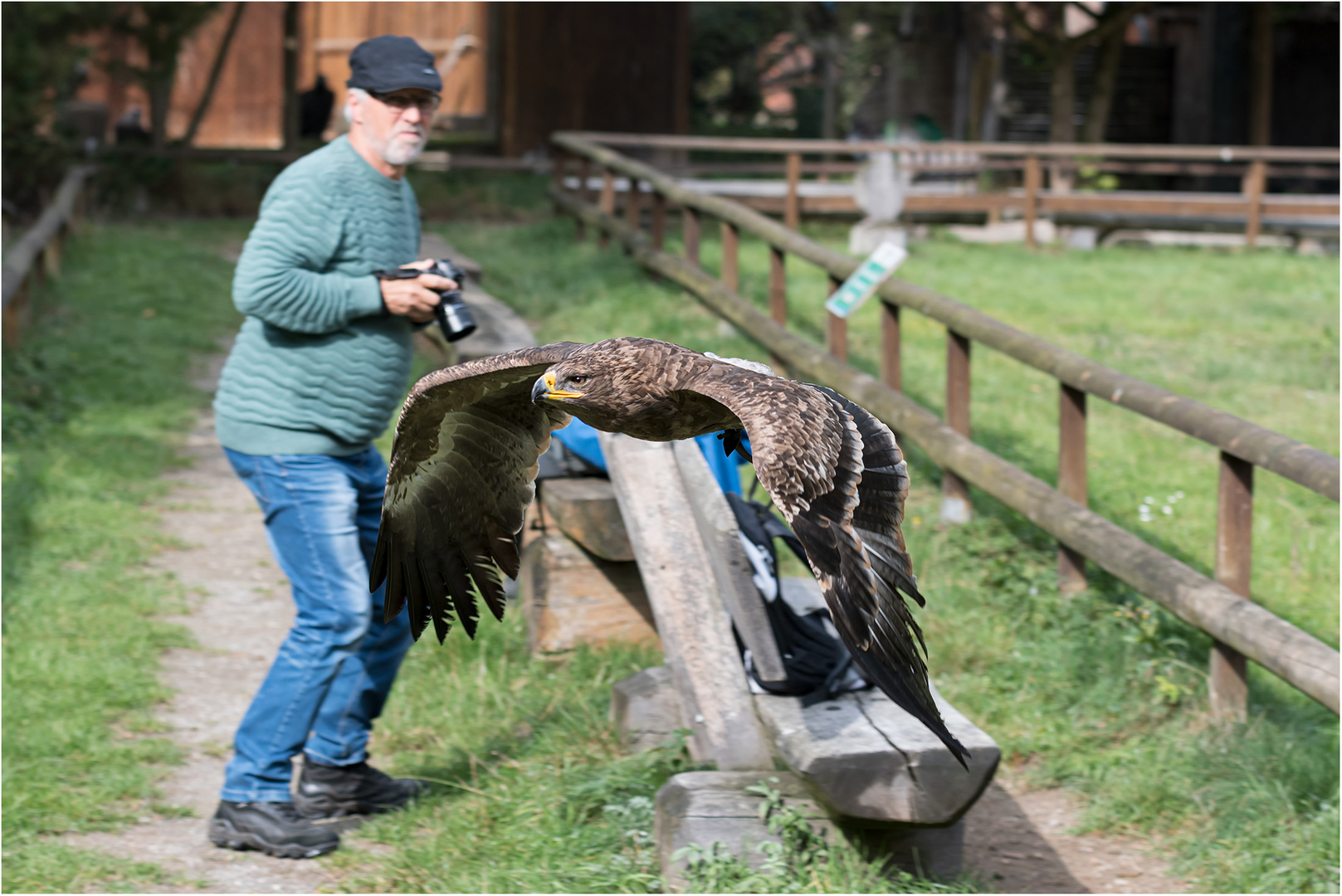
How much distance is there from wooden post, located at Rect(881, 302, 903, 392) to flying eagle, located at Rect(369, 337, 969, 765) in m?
3.14

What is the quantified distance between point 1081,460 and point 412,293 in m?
2.67

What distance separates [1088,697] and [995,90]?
1662 cm

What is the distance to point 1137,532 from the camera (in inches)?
228

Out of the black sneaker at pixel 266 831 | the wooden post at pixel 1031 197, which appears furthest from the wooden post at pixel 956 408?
the wooden post at pixel 1031 197

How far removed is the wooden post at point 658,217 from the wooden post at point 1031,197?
531 centimetres

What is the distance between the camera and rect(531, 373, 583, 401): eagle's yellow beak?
2797 mm

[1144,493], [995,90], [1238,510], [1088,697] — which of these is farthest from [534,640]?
[995,90]

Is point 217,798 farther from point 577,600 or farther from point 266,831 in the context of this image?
point 577,600

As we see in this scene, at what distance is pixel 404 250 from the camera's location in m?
4.03

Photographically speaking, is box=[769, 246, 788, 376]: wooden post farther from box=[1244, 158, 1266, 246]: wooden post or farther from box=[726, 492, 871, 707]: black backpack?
box=[1244, 158, 1266, 246]: wooden post

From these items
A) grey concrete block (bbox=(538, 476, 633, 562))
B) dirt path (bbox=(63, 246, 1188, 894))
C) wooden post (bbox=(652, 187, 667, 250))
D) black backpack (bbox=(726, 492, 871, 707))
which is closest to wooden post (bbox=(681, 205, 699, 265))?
wooden post (bbox=(652, 187, 667, 250))

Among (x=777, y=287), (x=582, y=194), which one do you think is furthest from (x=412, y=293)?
(x=582, y=194)

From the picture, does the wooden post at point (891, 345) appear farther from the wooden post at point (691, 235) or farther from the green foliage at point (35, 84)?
the green foliage at point (35, 84)

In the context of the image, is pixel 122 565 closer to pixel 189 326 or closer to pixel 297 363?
pixel 297 363
